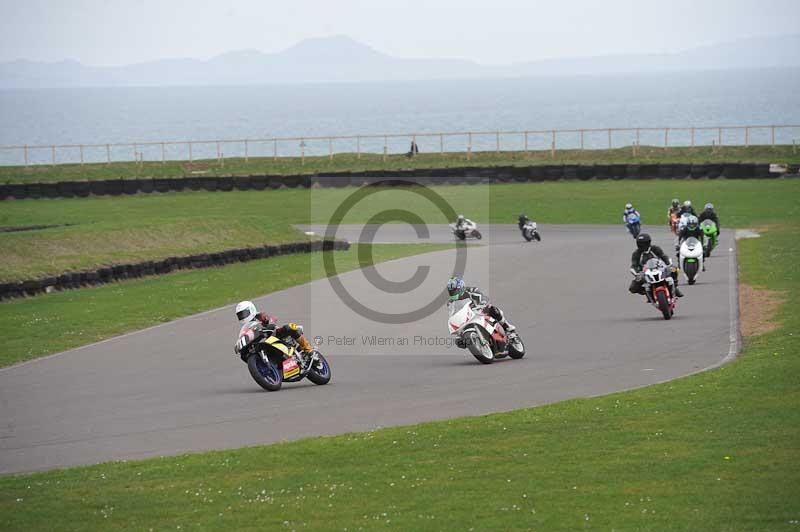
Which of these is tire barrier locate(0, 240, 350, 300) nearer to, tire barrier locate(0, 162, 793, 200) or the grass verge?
the grass verge

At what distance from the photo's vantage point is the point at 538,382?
16.5m

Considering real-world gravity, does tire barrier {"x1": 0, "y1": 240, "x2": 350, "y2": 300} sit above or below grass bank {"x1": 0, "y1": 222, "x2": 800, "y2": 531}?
above

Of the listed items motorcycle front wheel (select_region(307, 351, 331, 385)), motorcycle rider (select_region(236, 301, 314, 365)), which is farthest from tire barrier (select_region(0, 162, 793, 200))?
motorcycle rider (select_region(236, 301, 314, 365))

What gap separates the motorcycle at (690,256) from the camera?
26.5 m

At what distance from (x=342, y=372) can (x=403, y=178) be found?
45969mm

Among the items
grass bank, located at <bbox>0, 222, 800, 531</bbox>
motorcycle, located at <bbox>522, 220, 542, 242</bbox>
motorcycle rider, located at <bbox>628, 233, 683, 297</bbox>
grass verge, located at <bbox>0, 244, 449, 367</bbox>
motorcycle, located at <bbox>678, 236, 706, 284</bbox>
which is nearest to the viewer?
grass bank, located at <bbox>0, 222, 800, 531</bbox>

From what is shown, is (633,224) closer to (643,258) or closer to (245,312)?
(643,258)

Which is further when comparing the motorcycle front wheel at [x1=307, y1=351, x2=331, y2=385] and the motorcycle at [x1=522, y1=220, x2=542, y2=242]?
the motorcycle at [x1=522, y1=220, x2=542, y2=242]

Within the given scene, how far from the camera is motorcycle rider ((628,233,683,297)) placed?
22.3 metres

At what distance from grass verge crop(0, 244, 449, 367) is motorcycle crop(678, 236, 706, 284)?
1000 centimetres

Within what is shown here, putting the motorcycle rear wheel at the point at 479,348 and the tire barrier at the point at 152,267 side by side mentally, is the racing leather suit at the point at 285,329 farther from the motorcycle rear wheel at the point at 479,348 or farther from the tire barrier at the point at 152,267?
the tire barrier at the point at 152,267

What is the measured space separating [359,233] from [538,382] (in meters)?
33.1

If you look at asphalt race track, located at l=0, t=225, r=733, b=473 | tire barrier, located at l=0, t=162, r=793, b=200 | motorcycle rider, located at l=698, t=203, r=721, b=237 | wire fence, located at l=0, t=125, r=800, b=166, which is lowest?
asphalt race track, located at l=0, t=225, r=733, b=473

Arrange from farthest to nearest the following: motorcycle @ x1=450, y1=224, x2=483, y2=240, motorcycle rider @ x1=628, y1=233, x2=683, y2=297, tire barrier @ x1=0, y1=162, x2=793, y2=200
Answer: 1. tire barrier @ x1=0, y1=162, x2=793, y2=200
2. motorcycle @ x1=450, y1=224, x2=483, y2=240
3. motorcycle rider @ x1=628, y1=233, x2=683, y2=297
